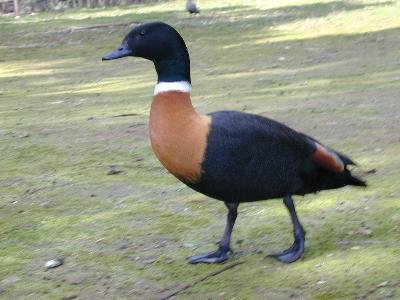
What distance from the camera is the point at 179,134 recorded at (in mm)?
3600

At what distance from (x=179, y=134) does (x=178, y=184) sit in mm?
1801

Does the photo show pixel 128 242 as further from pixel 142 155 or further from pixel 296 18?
pixel 296 18

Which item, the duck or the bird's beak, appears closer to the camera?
the duck

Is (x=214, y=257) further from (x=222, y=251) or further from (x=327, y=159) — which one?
(x=327, y=159)

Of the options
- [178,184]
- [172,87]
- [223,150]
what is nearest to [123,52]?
[172,87]

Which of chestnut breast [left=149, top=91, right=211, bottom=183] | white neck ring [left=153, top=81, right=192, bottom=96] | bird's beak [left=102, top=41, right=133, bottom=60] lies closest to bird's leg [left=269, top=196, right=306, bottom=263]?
chestnut breast [left=149, top=91, right=211, bottom=183]

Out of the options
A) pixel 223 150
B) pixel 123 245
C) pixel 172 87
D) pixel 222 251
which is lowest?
pixel 123 245

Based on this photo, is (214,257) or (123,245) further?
(123,245)

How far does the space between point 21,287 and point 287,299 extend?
1.11 meters

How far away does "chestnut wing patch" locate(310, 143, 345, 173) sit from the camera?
3.86m

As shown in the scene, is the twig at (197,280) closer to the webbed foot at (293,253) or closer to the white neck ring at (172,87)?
the webbed foot at (293,253)

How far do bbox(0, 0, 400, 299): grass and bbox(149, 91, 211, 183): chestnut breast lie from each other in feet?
1.63

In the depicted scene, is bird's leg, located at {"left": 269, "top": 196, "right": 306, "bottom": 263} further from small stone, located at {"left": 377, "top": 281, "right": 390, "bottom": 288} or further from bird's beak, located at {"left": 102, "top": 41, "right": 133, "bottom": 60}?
bird's beak, located at {"left": 102, "top": 41, "right": 133, "bottom": 60}

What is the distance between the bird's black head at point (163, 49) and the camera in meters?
3.78
